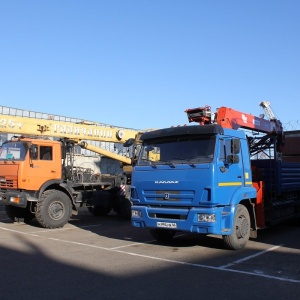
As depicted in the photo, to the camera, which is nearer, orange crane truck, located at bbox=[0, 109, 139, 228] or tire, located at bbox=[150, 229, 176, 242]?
tire, located at bbox=[150, 229, 176, 242]

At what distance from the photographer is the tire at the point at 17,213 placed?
1360 centimetres

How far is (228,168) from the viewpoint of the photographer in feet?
27.8

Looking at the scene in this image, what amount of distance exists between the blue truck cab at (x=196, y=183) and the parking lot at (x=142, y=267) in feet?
2.18

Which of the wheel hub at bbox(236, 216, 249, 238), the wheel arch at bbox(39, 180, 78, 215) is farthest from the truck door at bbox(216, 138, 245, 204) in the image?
the wheel arch at bbox(39, 180, 78, 215)

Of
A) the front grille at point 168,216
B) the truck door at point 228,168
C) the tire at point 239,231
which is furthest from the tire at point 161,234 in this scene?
the truck door at point 228,168

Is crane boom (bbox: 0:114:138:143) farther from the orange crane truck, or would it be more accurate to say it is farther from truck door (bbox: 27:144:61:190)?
truck door (bbox: 27:144:61:190)

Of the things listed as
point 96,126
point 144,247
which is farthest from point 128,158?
point 144,247

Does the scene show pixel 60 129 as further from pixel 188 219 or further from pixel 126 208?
pixel 188 219

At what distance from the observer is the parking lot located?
5.62 meters

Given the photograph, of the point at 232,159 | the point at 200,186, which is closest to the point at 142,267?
the point at 200,186

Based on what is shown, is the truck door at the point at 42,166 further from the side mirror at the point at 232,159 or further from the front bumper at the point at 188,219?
the side mirror at the point at 232,159

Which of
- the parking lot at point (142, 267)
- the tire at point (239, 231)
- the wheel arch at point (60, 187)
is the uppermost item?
the wheel arch at point (60, 187)

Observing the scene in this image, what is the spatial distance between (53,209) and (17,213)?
6.42 ft

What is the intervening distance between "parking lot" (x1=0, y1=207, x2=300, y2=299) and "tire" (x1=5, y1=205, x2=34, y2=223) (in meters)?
2.21
